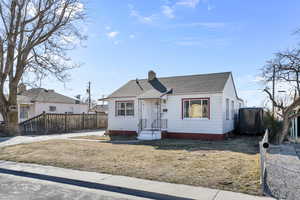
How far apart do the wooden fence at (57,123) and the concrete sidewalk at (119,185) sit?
12.9 meters

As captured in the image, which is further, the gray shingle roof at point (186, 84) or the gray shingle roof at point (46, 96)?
the gray shingle roof at point (46, 96)

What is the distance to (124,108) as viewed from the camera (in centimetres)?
1648

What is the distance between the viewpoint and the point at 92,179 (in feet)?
18.6

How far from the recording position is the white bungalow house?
26969 mm

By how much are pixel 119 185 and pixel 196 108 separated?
9.68m

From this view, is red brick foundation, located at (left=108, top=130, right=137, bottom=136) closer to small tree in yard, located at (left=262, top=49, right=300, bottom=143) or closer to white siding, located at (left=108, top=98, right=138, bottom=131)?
white siding, located at (left=108, top=98, right=138, bottom=131)

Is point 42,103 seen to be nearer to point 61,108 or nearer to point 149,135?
point 61,108

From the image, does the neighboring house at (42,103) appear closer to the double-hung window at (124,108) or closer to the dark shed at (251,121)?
the double-hung window at (124,108)

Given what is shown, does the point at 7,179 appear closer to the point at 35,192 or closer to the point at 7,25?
the point at 35,192

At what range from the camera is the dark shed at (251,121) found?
53.5 ft

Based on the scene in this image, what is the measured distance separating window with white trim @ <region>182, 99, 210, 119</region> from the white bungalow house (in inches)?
816

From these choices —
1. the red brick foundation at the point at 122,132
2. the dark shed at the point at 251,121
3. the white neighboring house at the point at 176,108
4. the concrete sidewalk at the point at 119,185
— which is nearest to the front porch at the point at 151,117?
the white neighboring house at the point at 176,108

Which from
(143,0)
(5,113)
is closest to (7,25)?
(5,113)

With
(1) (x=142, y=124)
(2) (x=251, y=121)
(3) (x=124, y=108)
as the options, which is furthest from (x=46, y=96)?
(2) (x=251, y=121)
